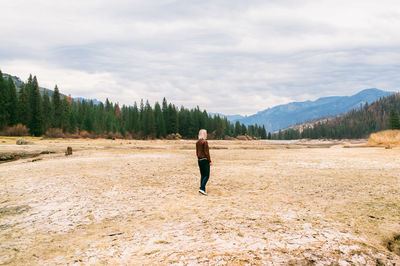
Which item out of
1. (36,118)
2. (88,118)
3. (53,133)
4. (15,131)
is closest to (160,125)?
(88,118)

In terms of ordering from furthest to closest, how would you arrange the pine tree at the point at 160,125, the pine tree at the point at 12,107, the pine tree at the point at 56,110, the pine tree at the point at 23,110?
the pine tree at the point at 160,125
the pine tree at the point at 56,110
the pine tree at the point at 23,110
the pine tree at the point at 12,107

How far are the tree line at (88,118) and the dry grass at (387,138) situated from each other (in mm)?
78889

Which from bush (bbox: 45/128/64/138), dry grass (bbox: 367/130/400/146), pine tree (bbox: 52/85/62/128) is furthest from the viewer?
pine tree (bbox: 52/85/62/128)

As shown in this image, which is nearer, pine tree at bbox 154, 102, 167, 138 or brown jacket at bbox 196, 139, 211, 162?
brown jacket at bbox 196, 139, 211, 162

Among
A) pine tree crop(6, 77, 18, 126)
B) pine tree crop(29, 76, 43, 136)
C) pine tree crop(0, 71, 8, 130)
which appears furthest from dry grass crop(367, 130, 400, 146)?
pine tree crop(6, 77, 18, 126)

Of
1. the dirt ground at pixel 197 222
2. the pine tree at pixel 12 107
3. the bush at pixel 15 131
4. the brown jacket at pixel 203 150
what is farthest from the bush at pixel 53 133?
the brown jacket at pixel 203 150

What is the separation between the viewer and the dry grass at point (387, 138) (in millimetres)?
38859

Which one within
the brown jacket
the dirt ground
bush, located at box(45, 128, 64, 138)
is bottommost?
the dirt ground

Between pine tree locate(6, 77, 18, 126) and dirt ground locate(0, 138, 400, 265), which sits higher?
pine tree locate(6, 77, 18, 126)

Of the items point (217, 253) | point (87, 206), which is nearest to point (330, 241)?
point (217, 253)

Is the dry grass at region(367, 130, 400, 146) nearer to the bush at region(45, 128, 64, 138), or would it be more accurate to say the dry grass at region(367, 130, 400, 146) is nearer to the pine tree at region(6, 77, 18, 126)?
the bush at region(45, 128, 64, 138)

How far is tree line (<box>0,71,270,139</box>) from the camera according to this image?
222ft

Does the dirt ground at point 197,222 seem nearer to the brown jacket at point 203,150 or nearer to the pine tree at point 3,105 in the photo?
the brown jacket at point 203,150

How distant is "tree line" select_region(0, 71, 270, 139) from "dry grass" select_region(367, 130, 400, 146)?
78.9m
